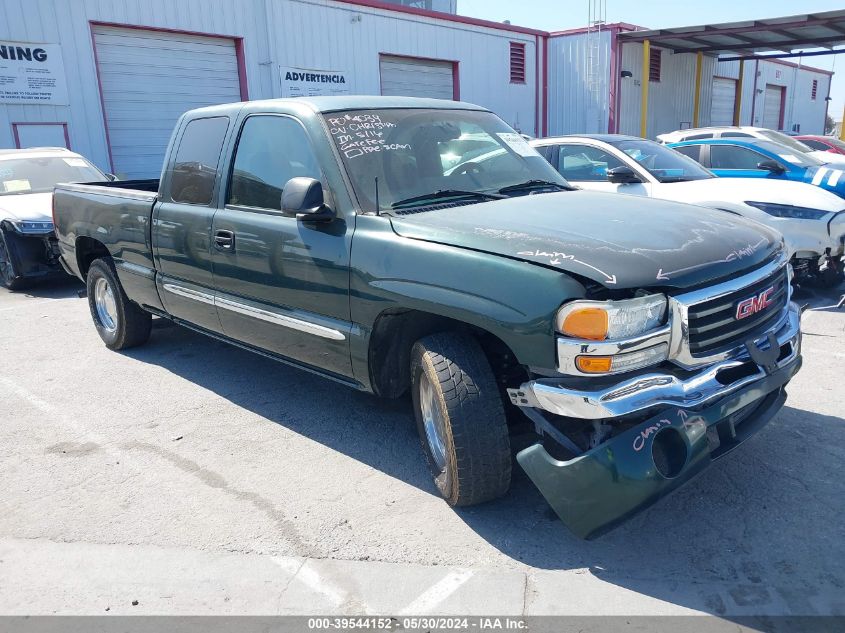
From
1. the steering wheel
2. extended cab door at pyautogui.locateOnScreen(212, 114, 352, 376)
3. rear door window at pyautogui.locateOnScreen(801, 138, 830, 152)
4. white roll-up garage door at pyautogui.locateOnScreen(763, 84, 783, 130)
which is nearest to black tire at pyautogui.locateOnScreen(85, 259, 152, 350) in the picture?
extended cab door at pyautogui.locateOnScreen(212, 114, 352, 376)

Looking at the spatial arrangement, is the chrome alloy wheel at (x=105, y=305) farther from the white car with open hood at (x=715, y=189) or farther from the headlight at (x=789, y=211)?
the headlight at (x=789, y=211)

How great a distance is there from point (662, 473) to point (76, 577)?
2.48 m

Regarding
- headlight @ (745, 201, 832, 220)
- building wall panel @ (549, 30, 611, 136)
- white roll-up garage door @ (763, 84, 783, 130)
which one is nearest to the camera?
headlight @ (745, 201, 832, 220)

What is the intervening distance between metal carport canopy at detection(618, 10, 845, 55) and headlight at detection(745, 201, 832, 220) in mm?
13586

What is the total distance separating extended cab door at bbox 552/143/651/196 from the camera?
7.47 meters

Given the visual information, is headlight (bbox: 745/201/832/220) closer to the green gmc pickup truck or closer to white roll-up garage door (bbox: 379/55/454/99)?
the green gmc pickup truck

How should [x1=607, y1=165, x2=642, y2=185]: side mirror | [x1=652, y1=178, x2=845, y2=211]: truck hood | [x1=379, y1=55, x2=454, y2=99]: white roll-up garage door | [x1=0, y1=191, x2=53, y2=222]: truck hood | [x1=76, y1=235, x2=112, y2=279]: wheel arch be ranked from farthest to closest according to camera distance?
[x1=379, y1=55, x2=454, y2=99]: white roll-up garage door, [x1=0, y1=191, x2=53, y2=222]: truck hood, [x1=652, y1=178, x2=845, y2=211]: truck hood, [x1=607, y1=165, x2=642, y2=185]: side mirror, [x1=76, y1=235, x2=112, y2=279]: wheel arch

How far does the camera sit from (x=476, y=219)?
3.20m

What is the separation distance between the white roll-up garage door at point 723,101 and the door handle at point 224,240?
26.5 m

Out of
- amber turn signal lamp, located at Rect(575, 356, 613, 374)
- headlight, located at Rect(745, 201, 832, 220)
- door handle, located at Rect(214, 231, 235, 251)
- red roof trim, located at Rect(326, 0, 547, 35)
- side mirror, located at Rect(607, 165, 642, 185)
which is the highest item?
red roof trim, located at Rect(326, 0, 547, 35)

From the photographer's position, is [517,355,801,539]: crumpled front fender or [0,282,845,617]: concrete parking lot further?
[0,282,845,617]: concrete parking lot

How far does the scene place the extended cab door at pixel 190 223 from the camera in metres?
4.43

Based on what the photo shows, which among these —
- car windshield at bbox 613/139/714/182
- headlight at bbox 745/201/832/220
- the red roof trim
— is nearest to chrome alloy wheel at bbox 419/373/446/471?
car windshield at bbox 613/139/714/182

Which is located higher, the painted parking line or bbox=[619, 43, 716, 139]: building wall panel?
bbox=[619, 43, 716, 139]: building wall panel
